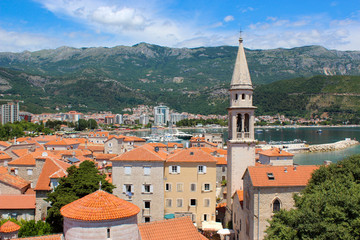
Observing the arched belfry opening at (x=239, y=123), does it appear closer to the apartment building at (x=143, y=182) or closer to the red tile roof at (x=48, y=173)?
the apartment building at (x=143, y=182)

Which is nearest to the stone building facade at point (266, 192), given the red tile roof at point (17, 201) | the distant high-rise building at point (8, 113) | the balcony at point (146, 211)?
the balcony at point (146, 211)

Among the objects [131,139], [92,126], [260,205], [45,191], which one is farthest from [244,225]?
[92,126]

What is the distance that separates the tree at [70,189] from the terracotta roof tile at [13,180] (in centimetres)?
692

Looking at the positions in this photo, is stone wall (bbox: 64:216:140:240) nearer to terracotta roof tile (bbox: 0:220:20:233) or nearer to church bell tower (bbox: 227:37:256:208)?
terracotta roof tile (bbox: 0:220:20:233)

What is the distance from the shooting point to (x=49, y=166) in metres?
26.6

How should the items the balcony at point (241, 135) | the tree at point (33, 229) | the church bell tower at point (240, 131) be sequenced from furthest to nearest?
the balcony at point (241, 135)
the church bell tower at point (240, 131)
the tree at point (33, 229)

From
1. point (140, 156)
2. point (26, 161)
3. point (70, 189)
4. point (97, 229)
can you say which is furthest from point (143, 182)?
point (97, 229)

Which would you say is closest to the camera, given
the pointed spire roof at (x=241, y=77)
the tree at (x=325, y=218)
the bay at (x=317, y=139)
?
the tree at (x=325, y=218)

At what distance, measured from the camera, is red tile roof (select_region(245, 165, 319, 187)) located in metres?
17.6

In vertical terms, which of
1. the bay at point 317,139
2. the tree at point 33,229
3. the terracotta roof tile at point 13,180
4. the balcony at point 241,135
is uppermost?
the balcony at point 241,135

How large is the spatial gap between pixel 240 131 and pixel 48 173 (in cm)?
1592

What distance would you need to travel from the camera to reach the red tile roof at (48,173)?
23.6m

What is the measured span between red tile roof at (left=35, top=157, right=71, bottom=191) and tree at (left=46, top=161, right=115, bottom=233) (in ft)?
7.75

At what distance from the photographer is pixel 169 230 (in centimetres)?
1401
